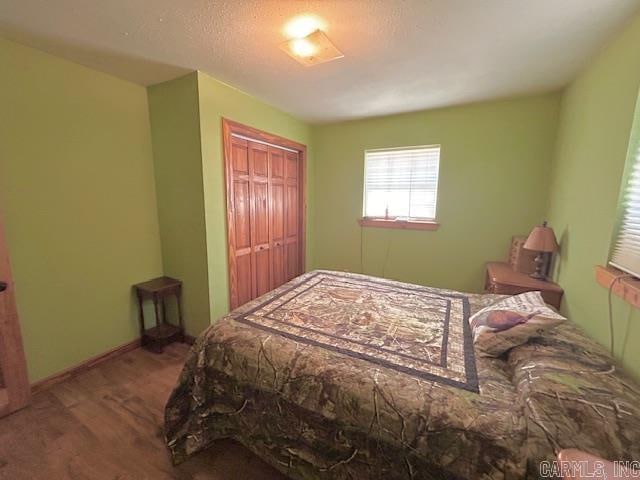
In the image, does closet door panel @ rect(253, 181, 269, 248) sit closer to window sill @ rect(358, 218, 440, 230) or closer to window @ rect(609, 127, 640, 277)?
window sill @ rect(358, 218, 440, 230)

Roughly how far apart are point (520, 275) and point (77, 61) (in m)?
3.95

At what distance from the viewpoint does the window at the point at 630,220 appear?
124 cm

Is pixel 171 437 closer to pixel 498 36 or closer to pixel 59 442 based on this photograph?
pixel 59 442

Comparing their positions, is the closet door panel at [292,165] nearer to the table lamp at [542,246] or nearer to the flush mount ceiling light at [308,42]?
the flush mount ceiling light at [308,42]

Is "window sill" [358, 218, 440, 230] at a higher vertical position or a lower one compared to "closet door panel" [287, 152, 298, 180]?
lower

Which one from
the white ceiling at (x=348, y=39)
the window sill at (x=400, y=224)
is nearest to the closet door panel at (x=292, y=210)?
the window sill at (x=400, y=224)

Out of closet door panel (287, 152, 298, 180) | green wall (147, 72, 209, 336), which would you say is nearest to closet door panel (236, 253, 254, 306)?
green wall (147, 72, 209, 336)

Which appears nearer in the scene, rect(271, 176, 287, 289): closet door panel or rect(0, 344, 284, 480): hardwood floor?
rect(0, 344, 284, 480): hardwood floor

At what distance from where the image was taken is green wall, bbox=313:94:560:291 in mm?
2574

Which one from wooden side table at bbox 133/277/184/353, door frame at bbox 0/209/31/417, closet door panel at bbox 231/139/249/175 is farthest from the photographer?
closet door panel at bbox 231/139/249/175

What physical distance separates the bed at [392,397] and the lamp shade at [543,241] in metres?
0.99

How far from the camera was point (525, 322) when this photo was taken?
4.12 ft

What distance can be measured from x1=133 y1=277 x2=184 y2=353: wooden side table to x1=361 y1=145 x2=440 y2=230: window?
7.66 ft

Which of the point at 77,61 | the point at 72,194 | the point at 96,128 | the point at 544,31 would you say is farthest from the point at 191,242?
the point at 544,31
